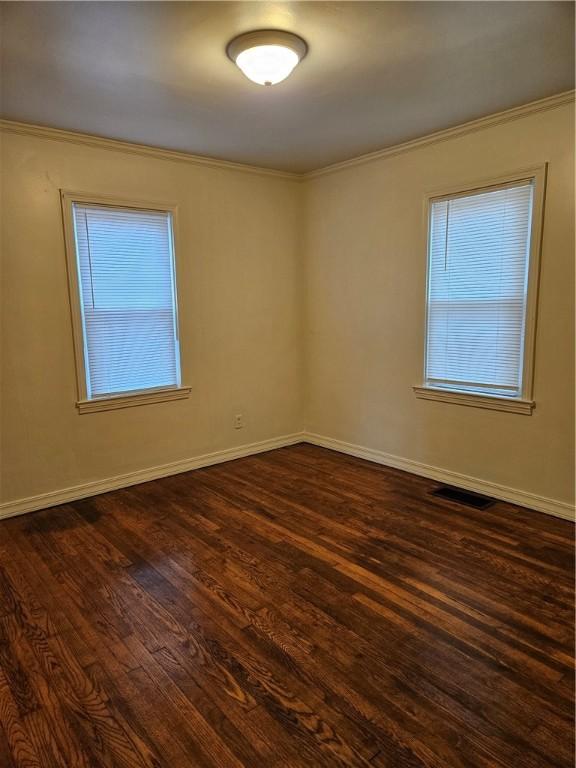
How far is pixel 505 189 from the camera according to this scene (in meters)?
3.23

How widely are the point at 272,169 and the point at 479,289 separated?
2.23m

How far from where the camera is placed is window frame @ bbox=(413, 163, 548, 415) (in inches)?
121

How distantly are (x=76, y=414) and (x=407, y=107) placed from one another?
311 centimetres

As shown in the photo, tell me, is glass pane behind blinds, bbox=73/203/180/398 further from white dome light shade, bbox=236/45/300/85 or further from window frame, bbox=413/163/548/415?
window frame, bbox=413/163/548/415

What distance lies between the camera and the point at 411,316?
12.9 ft

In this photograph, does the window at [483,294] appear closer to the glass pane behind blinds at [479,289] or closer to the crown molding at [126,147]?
the glass pane behind blinds at [479,289]

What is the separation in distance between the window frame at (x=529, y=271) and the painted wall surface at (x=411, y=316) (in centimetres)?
4

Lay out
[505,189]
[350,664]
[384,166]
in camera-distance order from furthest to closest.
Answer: [384,166], [505,189], [350,664]

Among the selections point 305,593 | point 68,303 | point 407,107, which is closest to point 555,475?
point 305,593

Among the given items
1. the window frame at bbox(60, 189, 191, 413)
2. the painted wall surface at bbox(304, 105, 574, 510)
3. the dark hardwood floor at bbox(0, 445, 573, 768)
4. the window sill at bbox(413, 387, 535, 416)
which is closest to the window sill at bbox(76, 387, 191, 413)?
the window frame at bbox(60, 189, 191, 413)

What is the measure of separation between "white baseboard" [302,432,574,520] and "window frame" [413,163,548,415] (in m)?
0.58

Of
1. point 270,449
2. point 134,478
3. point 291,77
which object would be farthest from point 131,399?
point 291,77

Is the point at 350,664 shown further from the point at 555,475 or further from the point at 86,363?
the point at 86,363

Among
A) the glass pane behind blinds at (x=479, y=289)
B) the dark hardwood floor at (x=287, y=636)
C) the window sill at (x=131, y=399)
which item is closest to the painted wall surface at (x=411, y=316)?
the glass pane behind blinds at (x=479, y=289)
